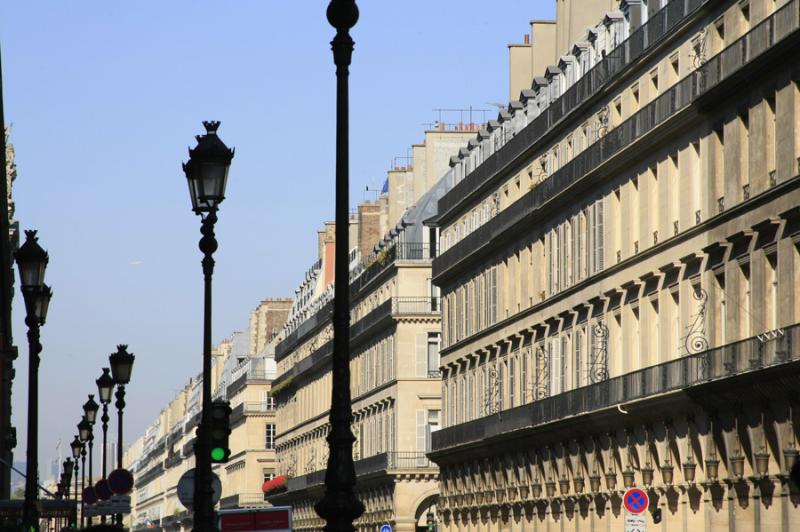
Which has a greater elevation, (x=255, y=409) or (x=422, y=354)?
(x=255, y=409)

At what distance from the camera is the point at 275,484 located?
130125mm

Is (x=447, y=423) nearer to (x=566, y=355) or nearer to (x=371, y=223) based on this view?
(x=566, y=355)

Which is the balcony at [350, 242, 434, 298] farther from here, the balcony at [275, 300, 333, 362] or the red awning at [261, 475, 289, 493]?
the red awning at [261, 475, 289, 493]

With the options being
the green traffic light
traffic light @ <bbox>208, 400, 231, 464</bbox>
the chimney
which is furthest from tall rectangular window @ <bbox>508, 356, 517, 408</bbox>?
the green traffic light

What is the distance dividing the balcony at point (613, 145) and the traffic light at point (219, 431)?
18.8m

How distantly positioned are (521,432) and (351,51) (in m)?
47.9

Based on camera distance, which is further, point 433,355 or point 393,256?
point 393,256

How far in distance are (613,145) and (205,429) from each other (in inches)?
1245

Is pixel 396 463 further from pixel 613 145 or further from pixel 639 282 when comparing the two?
pixel 639 282

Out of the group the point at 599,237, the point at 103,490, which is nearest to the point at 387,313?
the point at 599,237

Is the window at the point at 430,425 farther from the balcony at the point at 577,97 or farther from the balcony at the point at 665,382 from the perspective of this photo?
the balcony at the point at 665,382

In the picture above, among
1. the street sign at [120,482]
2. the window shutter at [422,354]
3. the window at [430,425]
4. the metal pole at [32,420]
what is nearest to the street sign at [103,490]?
the street sign at [120,482]

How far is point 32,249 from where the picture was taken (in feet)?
95.2

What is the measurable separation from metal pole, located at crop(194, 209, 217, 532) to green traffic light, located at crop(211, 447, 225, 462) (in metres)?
0.13
